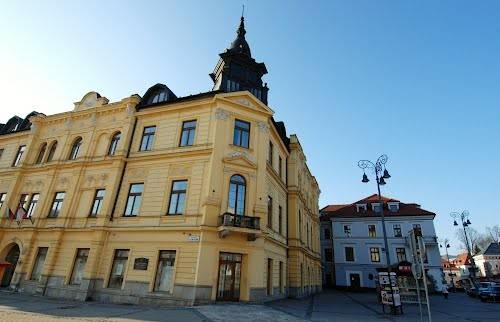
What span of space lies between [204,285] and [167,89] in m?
15.3

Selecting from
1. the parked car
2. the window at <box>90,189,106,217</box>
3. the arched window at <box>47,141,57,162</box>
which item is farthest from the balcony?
the parked car

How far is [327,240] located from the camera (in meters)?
49.0

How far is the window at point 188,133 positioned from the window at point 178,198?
114 inches

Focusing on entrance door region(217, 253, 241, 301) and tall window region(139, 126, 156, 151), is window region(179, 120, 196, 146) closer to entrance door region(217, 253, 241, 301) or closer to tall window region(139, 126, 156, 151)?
tall window region(139, 126, 156, 151)

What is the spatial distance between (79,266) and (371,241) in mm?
40879

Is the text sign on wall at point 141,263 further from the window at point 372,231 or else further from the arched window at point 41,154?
the window at point 372,231

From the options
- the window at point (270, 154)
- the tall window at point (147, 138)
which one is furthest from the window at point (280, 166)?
the tall window at point (147, 138)

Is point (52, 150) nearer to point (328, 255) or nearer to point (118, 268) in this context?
point (118, 268)

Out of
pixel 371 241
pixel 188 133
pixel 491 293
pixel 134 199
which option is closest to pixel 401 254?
pixel 371 241

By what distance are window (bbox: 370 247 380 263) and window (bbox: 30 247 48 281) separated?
42.1 meters

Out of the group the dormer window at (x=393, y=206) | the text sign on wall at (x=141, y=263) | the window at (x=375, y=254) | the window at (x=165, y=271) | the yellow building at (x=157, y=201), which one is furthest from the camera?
the dormer window at (x=393, y=206)

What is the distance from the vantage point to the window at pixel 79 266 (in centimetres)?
1859

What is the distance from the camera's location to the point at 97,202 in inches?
802

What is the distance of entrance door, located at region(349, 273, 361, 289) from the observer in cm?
4317
